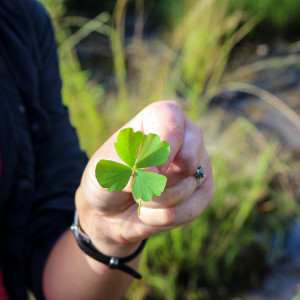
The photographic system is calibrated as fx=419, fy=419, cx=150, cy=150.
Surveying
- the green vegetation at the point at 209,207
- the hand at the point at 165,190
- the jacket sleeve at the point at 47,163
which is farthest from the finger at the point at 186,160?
the green vegetation at the point at 209,207

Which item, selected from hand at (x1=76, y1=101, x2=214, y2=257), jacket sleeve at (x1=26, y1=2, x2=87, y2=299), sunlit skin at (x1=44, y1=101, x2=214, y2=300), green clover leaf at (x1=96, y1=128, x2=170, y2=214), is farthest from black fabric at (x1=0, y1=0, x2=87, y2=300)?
green clover leaf at (x1=96, y1=128, x2=170, y2=214)

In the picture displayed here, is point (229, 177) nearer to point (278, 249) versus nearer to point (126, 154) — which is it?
point (278, 249)

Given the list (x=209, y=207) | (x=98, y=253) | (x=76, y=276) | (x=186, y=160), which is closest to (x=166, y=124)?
(x=186, y=160)

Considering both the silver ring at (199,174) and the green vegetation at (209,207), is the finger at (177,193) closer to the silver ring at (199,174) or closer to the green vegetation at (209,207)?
the silver ring at (199,174)

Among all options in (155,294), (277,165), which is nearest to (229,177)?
(277,165)

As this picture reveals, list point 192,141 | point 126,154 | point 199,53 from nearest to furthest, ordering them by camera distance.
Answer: point 126,154
point 192,141
point 199,53

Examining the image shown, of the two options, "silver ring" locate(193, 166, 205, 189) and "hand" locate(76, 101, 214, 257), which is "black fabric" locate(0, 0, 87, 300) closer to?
"hand" locate(76, 101, 214, 257)

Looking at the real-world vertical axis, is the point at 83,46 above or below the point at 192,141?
below
